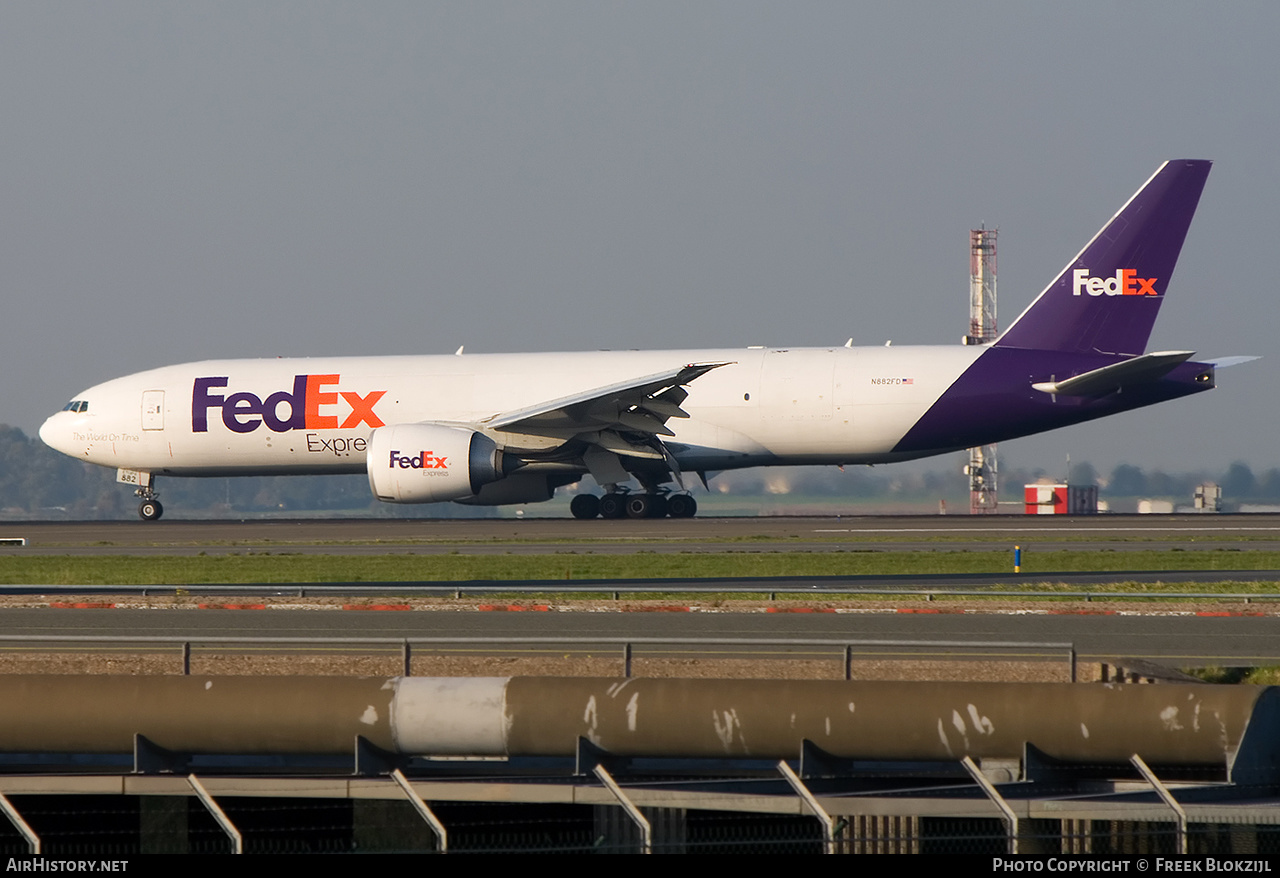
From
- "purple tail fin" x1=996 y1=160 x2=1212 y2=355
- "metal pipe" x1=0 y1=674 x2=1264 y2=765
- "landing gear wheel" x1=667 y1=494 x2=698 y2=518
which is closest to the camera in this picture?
"metal pipe" x1=0 y1=674 x2=1264 y2=765

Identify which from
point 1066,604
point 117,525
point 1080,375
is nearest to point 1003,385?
point 1080,375

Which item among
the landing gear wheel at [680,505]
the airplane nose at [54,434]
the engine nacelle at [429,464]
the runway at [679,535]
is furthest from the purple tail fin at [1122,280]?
the airplane nose at [54,434]

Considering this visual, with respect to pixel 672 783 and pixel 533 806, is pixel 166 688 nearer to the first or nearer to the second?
pixel 533 806

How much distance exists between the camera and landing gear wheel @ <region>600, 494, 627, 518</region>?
36.2 meters

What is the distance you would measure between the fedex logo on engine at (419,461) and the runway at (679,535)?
5.21ft

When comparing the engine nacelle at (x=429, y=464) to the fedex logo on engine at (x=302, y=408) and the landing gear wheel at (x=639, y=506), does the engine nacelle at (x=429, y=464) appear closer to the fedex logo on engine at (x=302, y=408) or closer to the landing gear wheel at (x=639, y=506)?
Result: the fedex logo on engine at (x=302, y=408)

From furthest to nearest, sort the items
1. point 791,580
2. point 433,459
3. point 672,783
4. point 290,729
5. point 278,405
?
point 278,405, point 433,459, point 791,580, point 290,729, point 672,783

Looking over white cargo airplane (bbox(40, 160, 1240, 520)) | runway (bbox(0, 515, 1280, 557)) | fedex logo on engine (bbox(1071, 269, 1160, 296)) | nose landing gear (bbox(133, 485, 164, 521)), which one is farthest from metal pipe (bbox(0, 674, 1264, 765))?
nose landing gear (bbox(133, 485, 164, 521))

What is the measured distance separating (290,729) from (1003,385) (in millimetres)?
25967

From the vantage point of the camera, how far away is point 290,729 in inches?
434

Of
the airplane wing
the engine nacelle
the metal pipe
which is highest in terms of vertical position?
the airplane wing

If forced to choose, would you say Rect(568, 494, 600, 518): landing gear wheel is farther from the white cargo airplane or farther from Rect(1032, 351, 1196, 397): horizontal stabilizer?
Rect(1032, 351, 1196, 397): horizontal stabilizer

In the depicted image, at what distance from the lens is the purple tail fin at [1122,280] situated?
34.8 meters

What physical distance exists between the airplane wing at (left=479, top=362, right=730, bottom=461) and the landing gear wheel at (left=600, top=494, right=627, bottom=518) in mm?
1504
